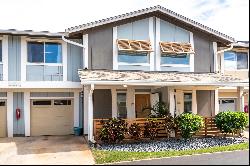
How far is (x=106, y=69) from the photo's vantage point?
56.0 feet

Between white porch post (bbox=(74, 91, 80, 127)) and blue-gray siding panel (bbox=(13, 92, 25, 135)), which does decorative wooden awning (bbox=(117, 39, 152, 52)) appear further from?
blue-gray siding panel (bbox=(13, 92, 25, 135))

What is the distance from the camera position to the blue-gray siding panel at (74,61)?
17.6m

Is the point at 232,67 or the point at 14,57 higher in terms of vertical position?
the point at 14,57

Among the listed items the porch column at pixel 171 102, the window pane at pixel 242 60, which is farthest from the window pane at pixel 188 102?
the window pane at pixel 242 60

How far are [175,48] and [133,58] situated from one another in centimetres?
259

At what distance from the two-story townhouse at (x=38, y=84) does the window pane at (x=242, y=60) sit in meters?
11.3

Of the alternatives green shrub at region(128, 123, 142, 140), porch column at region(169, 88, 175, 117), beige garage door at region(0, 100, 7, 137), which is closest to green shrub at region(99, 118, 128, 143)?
green shrub at region(128, 123, 142, 140)

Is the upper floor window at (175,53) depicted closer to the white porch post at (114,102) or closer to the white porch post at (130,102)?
the white porch post at (130,102)

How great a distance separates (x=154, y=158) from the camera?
1199cm

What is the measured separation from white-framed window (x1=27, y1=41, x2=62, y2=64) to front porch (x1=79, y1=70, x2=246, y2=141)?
2286 mm

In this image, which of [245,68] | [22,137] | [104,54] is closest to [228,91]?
[245,68]

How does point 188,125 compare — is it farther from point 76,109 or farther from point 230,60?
point 230,60

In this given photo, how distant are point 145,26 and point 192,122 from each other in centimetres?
637

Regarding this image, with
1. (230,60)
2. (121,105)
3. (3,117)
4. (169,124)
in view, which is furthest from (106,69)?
(230,60)
